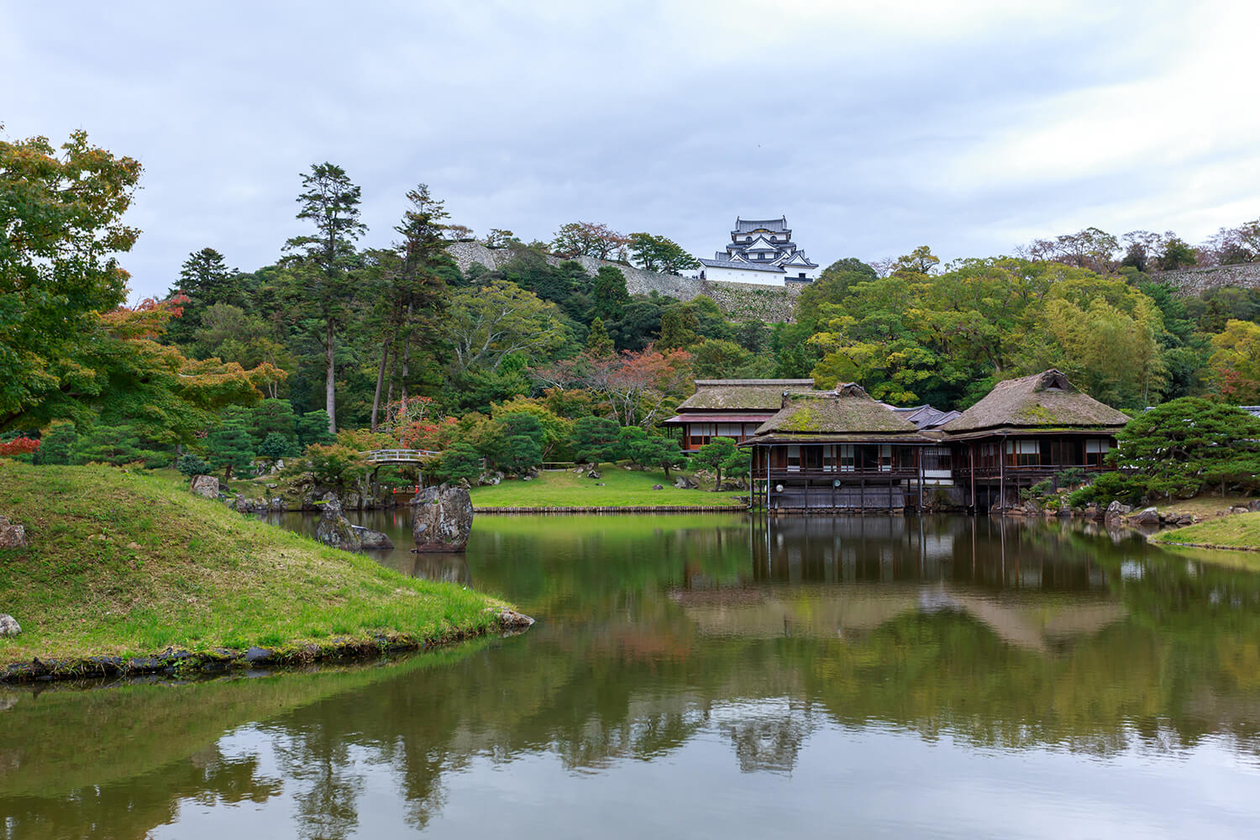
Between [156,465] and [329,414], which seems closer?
[156,465]

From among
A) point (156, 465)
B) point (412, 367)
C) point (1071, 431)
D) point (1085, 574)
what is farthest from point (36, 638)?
point (412, 367)

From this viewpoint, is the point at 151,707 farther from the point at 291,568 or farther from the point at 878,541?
the point at 878,541

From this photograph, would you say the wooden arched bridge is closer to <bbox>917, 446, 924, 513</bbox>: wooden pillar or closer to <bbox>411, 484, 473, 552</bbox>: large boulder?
<bbox>411, 484, 473, 552</bbox>: large boulder

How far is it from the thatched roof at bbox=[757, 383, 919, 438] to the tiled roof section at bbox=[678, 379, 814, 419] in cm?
794

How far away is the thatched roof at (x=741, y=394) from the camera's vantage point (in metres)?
44.6

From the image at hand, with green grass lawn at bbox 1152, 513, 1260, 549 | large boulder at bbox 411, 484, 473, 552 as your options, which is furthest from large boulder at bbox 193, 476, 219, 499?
green grass lawn at bbox 1152, 513, 1260, 549

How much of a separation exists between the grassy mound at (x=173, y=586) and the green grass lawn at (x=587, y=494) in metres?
22.7

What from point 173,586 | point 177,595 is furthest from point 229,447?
point 177,595

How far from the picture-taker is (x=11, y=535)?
9.92 m

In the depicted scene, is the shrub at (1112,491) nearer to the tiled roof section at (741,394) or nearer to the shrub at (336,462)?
the tiled roof section at (741,394)

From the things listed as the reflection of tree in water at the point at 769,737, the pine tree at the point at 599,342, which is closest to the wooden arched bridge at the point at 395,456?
the pine tree at the point at 599,342

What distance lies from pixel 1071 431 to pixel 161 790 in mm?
33201

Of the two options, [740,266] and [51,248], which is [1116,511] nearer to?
[51,248]

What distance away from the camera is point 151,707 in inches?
301
